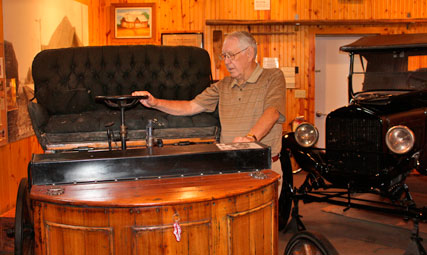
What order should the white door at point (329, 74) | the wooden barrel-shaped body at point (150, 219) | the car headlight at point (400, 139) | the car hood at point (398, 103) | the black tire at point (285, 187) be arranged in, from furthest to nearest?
the white door at point (329, 74) < the black tire at point (285, 187) < the car hood at point (398, 103) < the car headlight at point (400, 139) < the wooden barrel-shaped body at point (150, 219)

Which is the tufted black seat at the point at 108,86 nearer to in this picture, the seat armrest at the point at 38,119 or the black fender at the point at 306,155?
the seat armrest at the point at 38,119

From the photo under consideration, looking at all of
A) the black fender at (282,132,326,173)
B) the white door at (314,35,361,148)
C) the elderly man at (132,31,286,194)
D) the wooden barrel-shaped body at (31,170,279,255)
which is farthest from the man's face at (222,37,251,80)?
the white door at (314,35,361,148)

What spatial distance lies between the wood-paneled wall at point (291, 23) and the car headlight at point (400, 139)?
425 cm

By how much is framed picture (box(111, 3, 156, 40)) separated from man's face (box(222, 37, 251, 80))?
4529 millimetres

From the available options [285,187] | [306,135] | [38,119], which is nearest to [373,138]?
[306,135]

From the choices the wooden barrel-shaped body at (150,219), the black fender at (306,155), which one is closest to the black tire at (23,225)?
the wooden barrel-shaped body at (150,219)

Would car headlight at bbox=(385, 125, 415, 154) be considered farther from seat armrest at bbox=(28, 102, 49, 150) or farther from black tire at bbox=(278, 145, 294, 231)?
seat armrest at bbox=(28, 102, 49, 150)

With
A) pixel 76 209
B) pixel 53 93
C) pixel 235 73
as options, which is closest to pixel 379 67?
pixel 235 73

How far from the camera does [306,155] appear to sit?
435 cm

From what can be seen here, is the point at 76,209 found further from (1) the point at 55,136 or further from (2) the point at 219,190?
(1) the point at 55,136

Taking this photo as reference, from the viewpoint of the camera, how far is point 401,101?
432cm

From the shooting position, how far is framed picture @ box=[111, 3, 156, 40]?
7.60 metres

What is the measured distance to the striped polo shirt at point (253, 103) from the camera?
3.27 meters

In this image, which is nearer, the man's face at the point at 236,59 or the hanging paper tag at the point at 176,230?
the hanging paper tag at the point at 176,230
